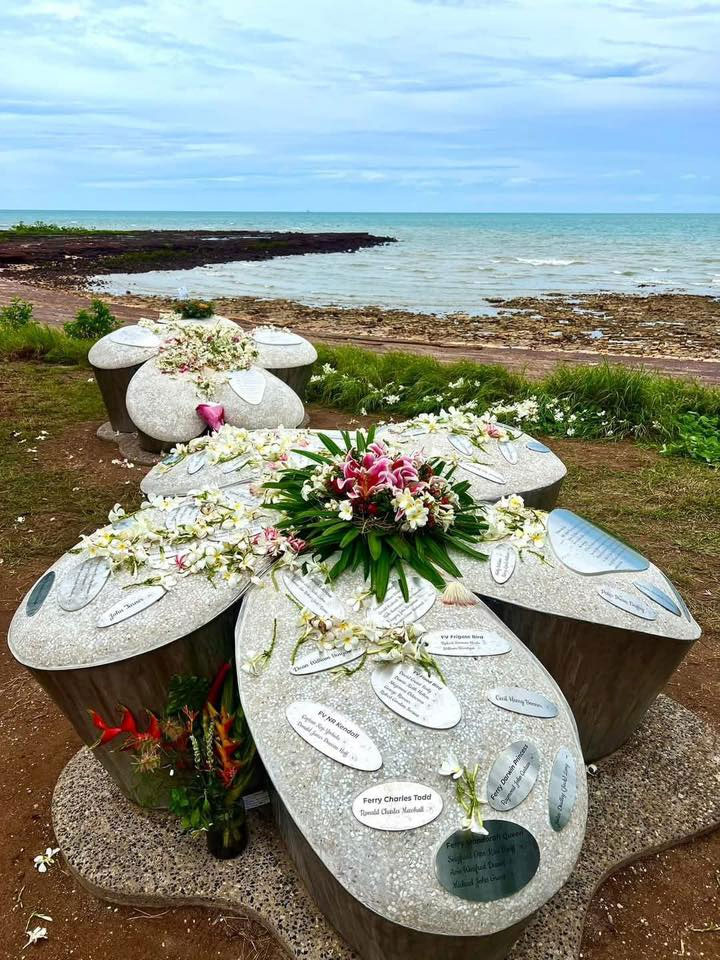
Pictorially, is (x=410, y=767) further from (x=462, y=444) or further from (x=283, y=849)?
(x=462, y=444)

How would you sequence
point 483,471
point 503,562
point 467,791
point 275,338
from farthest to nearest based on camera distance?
point 275,338
point 483,471
point 503,562
point 467,791

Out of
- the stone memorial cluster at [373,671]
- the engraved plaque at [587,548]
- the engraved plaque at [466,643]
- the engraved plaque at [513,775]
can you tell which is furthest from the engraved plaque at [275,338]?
the engraved plaque at [513,775]

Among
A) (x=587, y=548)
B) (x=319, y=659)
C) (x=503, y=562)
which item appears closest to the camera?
(x=319, y=659)

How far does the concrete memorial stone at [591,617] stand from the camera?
2.81 m

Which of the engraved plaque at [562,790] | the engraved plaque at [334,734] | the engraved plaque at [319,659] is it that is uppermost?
the engraved plaque at [319,659]

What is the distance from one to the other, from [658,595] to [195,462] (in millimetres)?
2643

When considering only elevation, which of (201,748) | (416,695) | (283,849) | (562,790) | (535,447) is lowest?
(283,849)

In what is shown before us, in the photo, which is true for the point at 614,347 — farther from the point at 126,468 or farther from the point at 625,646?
the point at 625,646

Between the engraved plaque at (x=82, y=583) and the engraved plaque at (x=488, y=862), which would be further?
the engraved plaque at (x=82, y=583)

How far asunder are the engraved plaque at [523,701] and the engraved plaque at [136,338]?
677 cm

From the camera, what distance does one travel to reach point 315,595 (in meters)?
2.70

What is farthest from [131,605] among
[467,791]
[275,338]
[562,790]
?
[275,338]

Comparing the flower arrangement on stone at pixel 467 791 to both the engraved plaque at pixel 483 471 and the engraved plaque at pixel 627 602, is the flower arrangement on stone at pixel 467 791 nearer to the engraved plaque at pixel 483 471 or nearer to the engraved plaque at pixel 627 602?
the engraved plaque at pixel 627 602

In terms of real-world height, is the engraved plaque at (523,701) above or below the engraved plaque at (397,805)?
above
